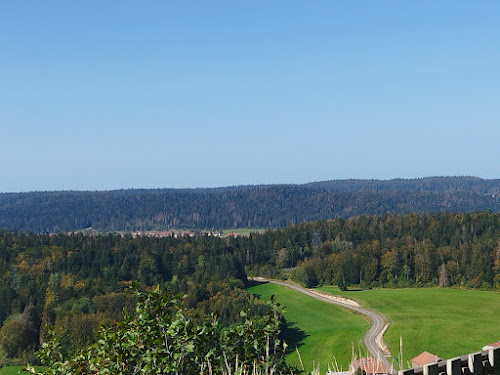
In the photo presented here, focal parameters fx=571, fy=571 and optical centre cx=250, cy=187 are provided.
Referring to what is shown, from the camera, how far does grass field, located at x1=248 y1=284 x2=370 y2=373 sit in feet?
268

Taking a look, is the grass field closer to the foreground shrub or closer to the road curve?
the road curve

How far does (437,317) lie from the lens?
101438mm

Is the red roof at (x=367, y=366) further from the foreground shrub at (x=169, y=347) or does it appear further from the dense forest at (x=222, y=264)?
the dense forest at (x=222, y=264)

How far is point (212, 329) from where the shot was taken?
11.5 meters

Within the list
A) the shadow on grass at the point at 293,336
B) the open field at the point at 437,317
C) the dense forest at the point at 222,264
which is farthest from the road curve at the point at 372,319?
the shadow on grass at the point at 293,336

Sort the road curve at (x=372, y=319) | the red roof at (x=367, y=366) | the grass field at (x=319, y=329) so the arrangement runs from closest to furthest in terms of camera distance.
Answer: the red roof at (x=367, y=366), the road curve at (x=372, y=319), the grass field at (x=319, y=329)

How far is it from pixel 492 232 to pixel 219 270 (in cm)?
7547

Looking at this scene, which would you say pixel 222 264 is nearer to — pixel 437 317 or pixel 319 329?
pixel 319 329

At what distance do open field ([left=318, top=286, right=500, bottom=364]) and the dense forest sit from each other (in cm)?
1118

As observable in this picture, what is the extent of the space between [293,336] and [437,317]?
26023 mm

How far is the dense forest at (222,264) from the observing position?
370ft

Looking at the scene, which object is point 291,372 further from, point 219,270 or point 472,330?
point 219,270

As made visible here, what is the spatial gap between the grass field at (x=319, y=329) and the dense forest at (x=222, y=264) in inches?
429

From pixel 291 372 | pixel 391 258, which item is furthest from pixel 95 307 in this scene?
pixel 291 372
